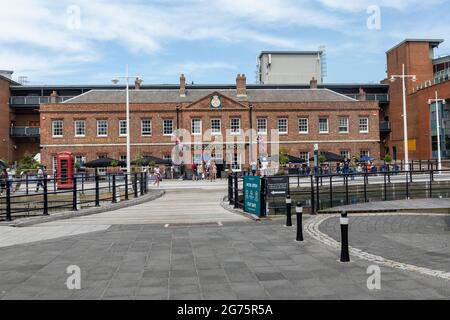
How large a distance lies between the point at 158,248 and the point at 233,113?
150 feet

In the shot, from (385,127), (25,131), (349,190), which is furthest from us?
(385,127)

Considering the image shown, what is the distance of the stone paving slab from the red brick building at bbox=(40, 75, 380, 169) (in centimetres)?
4305

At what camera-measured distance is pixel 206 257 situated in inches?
322

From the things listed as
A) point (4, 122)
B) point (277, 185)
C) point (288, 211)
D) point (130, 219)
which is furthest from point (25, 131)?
point (288, 211)

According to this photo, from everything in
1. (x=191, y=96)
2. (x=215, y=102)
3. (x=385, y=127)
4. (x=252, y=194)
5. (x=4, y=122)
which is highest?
(x=191, y=96)

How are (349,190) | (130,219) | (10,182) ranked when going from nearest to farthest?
1. (10,182)
2. (130,219)
3. (349,190)

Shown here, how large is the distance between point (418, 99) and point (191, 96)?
1174 inches

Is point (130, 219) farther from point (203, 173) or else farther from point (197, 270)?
point (203, 173)

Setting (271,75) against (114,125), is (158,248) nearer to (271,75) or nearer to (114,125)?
(114,125)

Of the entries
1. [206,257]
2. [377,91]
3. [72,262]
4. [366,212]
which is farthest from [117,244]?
[377,91]

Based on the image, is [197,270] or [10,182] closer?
[197,270]

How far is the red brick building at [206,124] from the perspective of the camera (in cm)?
5384

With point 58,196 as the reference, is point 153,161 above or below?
above

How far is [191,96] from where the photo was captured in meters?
58.7
